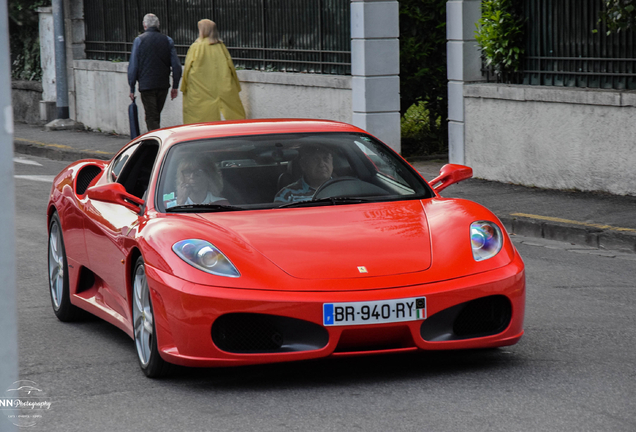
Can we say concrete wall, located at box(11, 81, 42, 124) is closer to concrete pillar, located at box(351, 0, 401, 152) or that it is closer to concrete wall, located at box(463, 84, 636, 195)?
concrete pillar, located at box(351, 0, 401, 152)

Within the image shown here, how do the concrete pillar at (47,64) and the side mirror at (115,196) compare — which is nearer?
the side mirror at (115,196)

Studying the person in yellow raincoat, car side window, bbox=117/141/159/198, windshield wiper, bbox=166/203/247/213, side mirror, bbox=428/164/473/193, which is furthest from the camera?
the person in yellow raincoat

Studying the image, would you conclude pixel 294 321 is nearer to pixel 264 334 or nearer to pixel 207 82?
pixel 264 334

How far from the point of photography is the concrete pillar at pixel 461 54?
13547 mm

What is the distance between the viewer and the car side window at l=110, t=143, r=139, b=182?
22.2 feet

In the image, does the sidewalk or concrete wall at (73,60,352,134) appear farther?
concrete wall at (73,60,352,134)

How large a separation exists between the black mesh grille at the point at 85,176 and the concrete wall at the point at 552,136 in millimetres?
5956

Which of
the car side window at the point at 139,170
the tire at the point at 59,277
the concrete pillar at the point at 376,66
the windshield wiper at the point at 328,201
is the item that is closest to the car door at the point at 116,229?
the car side window at the point at 139,170

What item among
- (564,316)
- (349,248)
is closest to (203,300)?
(349,248)

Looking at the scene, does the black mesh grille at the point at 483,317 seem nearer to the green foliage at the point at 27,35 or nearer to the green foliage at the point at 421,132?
the green foliage at the point at 421,132

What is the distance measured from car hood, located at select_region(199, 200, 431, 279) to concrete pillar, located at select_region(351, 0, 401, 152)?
28.9ft

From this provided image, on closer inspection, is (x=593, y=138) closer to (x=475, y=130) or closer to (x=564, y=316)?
(x=475, y=130)

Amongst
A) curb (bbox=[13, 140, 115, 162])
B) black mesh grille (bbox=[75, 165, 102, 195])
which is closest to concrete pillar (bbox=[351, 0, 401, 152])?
curb (bbox=[13, 140, 115, 162])

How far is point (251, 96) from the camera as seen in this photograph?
17.4 meters
